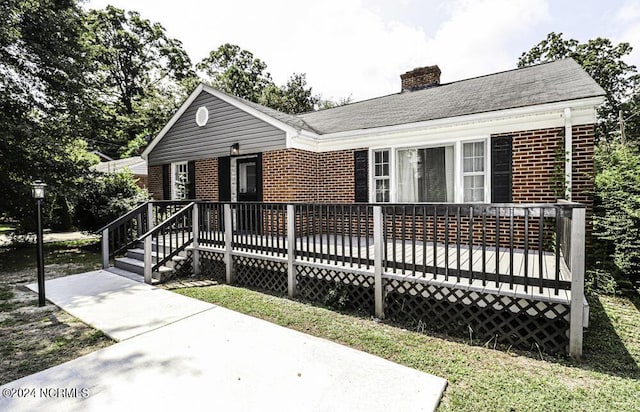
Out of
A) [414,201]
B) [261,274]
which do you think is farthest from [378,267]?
[414,201]

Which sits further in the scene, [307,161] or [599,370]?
[307,161]

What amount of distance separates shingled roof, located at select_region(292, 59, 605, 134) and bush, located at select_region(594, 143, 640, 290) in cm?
140

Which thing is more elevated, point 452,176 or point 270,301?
point 452,176

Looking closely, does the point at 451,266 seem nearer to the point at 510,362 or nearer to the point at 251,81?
the point at 510,362

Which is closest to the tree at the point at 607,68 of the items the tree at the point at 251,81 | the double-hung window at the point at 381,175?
the tree at the point at 251,81

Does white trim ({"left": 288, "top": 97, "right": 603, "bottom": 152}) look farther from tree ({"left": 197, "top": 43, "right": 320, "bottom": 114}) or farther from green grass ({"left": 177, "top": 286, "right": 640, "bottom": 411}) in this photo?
tree ({"left": 197, "top": 43, "right": 320, "bottom": 114})

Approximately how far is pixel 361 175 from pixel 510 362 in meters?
5.42

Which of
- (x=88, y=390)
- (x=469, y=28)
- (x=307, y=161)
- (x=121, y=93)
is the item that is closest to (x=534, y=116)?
(x=307, y=161)

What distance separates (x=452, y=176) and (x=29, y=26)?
41.7ft

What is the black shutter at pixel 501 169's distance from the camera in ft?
20.2

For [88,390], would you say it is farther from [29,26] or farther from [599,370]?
[29,26]

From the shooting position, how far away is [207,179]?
9.91 m

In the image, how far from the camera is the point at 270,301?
518cm

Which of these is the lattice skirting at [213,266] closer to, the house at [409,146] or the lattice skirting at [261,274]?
the lattice skirting at [261,274]
